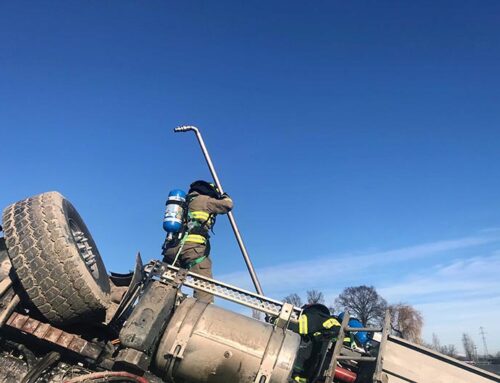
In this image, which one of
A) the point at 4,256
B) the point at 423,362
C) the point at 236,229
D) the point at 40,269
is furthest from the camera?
the point at 236,229

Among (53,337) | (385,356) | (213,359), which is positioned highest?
(385,356)

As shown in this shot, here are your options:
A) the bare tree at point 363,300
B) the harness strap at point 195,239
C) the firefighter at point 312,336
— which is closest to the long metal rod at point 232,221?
the harness strap at point 195,239

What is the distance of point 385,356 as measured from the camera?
194 inches

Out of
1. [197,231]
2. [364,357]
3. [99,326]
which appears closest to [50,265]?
[99,326]

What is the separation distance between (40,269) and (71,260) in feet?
0.84

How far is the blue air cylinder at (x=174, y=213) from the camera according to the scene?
6000 millimetres

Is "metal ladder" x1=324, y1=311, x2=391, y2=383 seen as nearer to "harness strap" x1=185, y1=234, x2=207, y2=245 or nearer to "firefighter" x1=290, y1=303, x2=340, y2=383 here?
"firefighter" x1=290, y1=303, x2=340, y2=383

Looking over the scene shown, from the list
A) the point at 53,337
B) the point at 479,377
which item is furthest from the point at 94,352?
the point at 479,377

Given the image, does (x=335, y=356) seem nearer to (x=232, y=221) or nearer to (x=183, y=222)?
(x=183, y=222)

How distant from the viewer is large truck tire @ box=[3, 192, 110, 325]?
3568mm

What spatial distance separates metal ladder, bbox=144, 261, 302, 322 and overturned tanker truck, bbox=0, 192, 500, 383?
0.47ft

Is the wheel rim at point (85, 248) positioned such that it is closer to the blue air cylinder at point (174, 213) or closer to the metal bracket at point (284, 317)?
the blue air cylinder at point (174, 213)

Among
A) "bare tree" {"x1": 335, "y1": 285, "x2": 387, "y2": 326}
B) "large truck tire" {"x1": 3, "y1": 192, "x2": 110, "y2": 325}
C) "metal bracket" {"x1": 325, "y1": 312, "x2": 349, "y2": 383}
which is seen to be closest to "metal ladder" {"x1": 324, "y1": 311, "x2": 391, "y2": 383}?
"metal bracket" {"x1": 325, "y1": 312, "x2": 349, "y2": 383}

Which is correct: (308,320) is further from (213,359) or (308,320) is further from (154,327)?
(154,327)
